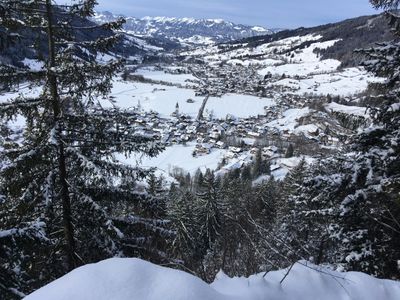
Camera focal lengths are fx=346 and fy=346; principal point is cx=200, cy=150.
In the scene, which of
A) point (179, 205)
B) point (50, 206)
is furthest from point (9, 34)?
point (179, 205)

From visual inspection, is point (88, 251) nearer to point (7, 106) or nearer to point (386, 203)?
point (7, 106)

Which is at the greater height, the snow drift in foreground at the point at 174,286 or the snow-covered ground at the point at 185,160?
the snow drift in foreground at the point at 174,286

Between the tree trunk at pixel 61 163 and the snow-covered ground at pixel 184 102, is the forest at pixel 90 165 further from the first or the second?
the snow-covered ground at pixel 184 102

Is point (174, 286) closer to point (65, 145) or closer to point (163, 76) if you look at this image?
point (65, 145)

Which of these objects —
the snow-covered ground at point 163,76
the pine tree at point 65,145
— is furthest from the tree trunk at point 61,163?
the snow-covered ground at point 163,76

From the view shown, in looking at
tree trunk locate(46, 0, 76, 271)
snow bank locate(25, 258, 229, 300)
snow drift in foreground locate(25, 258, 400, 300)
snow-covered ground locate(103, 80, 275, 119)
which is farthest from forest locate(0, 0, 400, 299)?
snow-covered ground locate(103, 80, 275, 119)

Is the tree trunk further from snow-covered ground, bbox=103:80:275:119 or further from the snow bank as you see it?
snow-covered ground, bbox=103:80:275:119
